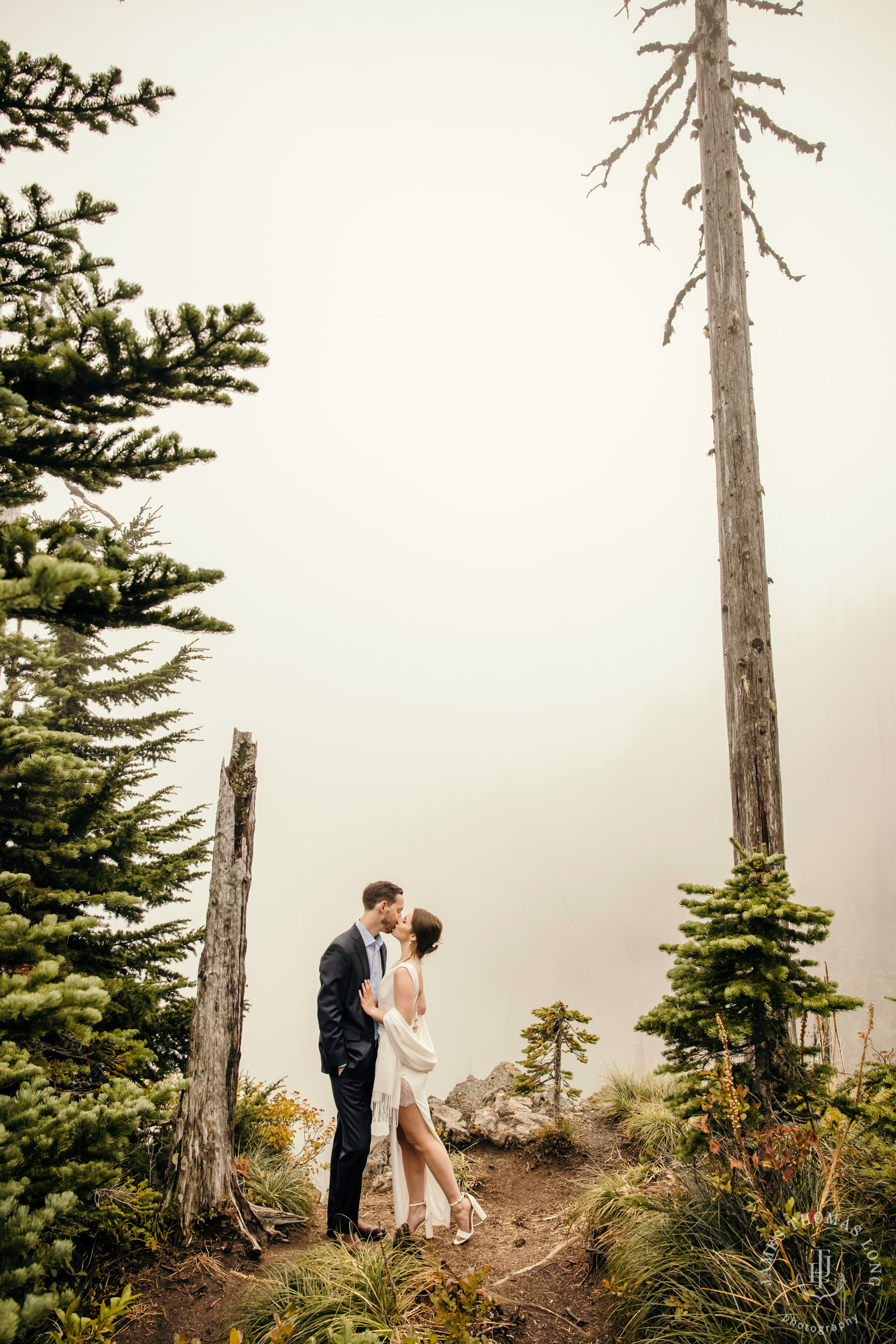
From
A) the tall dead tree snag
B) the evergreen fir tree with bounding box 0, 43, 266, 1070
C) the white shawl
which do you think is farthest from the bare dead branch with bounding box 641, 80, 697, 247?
the white shawl

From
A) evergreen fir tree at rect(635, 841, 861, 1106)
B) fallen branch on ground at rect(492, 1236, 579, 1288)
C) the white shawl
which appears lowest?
fallen branch on ground at rect(492, 1236, 579, 1288)

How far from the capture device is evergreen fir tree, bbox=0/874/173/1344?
2111 millimetres

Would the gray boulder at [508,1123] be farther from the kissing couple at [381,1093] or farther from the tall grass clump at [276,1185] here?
the kissing couple at [381,1093]

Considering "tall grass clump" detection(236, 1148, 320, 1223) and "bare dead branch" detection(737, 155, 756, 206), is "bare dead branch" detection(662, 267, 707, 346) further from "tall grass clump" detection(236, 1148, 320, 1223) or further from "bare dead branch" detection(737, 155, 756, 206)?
"tall grass clump" detection(236, 1148, 320, 1223)

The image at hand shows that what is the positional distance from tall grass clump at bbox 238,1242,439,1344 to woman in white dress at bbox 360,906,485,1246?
575mm

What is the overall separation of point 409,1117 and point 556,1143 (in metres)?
3.32

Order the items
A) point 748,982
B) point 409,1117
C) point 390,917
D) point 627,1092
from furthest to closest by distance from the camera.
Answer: point 627,1092 < point 390,917 < point 409,1117 < point 748,982

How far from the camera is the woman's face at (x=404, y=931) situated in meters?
4.75

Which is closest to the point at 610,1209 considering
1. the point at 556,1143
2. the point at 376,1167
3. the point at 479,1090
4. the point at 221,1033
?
the point at 556,1143

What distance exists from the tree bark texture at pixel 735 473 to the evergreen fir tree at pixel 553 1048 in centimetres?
319

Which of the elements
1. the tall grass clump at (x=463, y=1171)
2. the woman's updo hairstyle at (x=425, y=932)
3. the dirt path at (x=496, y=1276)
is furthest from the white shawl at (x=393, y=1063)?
the tall grass clump at (x=463, y=1171)

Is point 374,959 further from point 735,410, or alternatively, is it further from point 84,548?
point 735,410

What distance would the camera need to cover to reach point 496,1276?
4242 millimetres

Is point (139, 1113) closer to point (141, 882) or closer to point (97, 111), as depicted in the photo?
point (141, 882)
